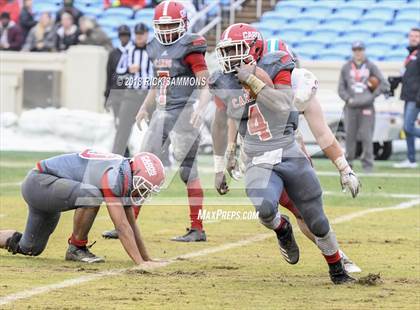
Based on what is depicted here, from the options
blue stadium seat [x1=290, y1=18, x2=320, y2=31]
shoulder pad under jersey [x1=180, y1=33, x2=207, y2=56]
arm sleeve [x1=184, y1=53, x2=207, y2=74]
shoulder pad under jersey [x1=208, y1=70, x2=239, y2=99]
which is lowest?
blue stadium seat [x1=290, y1=18, x2=320, y2=31]

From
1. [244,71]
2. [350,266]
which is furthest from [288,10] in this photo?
[244,71]

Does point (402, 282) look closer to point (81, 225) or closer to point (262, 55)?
point (262, 55)

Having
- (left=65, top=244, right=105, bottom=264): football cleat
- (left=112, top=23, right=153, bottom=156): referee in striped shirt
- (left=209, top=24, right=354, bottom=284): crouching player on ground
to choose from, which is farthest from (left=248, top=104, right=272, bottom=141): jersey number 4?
(left=112, top=23, right=153, bottom=156): referee in striped shirt

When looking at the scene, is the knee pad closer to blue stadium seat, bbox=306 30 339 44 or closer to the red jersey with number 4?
the red jersey with number 4

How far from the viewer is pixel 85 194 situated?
7379 millimetres

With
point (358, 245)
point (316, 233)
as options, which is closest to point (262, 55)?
point (316, 233)

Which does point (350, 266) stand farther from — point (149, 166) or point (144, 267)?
point (149, 166)

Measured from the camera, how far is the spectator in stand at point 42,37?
2066 centimetres

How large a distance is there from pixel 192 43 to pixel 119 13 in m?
13.4

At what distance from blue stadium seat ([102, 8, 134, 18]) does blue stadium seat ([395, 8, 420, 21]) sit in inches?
208

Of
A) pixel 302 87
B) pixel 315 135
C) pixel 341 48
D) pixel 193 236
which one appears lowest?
pixel 341 48

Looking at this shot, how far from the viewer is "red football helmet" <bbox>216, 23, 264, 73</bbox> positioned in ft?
22.5

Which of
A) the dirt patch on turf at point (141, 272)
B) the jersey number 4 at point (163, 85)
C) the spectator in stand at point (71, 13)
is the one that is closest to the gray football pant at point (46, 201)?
the dirt patch on turf at point (141, 272)

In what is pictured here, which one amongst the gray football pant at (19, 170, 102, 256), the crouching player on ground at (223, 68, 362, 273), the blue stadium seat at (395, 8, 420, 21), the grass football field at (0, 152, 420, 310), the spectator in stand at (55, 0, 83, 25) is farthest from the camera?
the blue stadium seat at (395, 8, 420, 21)
